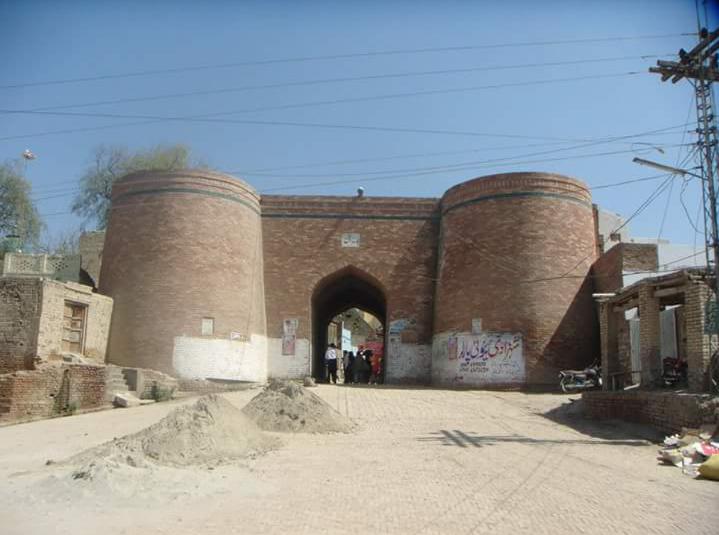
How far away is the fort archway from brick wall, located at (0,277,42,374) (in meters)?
9.83

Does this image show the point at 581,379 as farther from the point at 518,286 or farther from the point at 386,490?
→ the point at 386,490

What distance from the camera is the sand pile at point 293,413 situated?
11.7m

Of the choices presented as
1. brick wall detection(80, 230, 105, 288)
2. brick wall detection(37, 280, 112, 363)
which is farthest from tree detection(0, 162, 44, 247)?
brick wall detection(37, 280, 112, 363)

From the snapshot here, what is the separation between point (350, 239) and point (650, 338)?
42.7ft

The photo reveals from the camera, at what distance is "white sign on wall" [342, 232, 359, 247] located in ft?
78.6

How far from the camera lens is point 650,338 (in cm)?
1246

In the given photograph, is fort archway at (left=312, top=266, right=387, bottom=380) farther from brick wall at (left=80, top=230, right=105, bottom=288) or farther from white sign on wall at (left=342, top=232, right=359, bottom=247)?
brick wall at (left=80, top=230, right=105, bottom=288)

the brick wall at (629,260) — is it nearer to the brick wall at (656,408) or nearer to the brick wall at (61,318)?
the brick wall at (656,408)

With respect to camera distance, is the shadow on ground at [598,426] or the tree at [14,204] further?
the tree at [14,204]

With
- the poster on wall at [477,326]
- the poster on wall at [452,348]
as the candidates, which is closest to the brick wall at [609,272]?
the poster on wall at [477,326]

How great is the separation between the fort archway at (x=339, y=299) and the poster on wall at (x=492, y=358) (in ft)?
14.6

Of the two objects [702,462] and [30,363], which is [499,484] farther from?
[30,363]

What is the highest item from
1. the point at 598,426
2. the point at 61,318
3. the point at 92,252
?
the point at 92,252

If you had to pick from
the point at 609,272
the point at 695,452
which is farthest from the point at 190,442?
the point at 609,272
